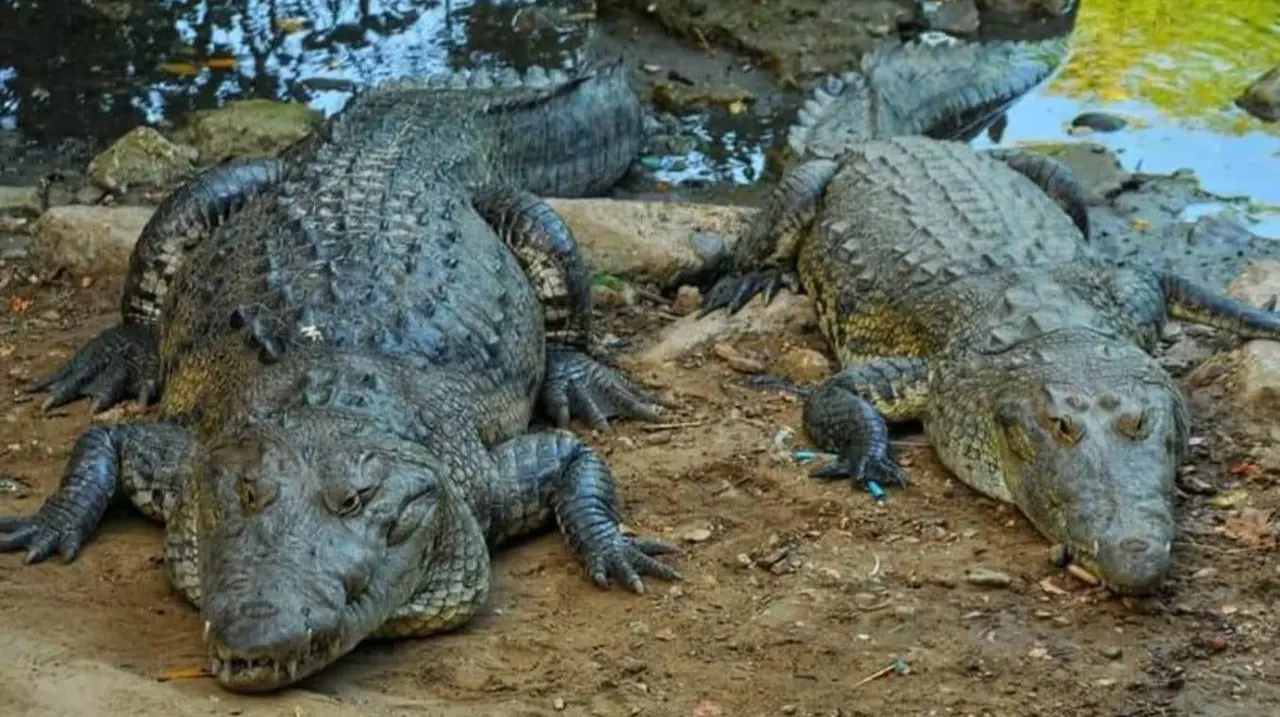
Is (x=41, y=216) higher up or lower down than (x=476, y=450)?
lower down

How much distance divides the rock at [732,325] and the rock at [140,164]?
2586mm

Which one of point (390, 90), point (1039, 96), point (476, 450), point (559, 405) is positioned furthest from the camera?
point (1039, 96)

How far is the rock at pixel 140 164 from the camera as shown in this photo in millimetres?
7883

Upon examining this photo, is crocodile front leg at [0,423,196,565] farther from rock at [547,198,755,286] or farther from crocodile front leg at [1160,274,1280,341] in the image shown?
crocodile front leg at [1160,274,1280,341]

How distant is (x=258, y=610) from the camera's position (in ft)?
12.3

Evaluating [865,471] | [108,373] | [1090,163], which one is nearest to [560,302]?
[865,471]

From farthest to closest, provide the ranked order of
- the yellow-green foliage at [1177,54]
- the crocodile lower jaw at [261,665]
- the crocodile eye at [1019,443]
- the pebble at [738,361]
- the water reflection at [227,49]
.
Answer: the yellow-green foliage at [1177,54], the water reflection at [227,49], the pebble at [738,361], the crocodile eye at [1019,443], the crocodile lower jaw at [261,665]

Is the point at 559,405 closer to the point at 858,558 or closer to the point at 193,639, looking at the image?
the point at 858,558

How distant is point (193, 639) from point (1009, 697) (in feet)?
5.99

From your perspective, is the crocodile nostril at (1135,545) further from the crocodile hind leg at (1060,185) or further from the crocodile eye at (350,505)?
the crocodile hind leg at (1060,185)

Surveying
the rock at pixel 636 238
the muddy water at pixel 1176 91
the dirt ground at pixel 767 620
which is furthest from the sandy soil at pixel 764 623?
the muddy water at pixel 1176 91

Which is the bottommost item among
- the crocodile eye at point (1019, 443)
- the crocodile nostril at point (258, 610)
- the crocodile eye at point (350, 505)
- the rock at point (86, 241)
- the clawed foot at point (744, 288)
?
the rock at point (86, 241)

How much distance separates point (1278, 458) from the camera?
17.1ft

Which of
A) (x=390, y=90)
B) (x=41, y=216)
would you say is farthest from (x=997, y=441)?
(x=41, y=216)
